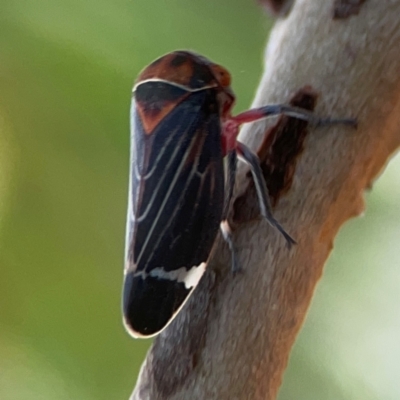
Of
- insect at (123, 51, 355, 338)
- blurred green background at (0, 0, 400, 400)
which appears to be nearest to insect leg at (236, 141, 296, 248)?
insect at (123, 51, 355, 338)

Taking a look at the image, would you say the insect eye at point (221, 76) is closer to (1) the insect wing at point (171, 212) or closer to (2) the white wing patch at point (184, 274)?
(1) the insect wing at point (171, 212)

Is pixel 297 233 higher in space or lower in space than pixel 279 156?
lower

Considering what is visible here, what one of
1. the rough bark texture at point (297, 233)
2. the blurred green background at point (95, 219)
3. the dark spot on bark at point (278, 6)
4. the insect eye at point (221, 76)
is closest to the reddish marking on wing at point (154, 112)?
the insect eye at point (221, 76)

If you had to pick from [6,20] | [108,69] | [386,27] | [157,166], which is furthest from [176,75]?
[6,20]

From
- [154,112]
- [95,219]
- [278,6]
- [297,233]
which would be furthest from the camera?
[95,219]

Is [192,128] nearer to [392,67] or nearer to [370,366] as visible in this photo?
[392,67]

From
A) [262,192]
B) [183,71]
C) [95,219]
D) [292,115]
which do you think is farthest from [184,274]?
[95,219]

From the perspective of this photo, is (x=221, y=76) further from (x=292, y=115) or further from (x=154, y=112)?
(x=292, y=115)
